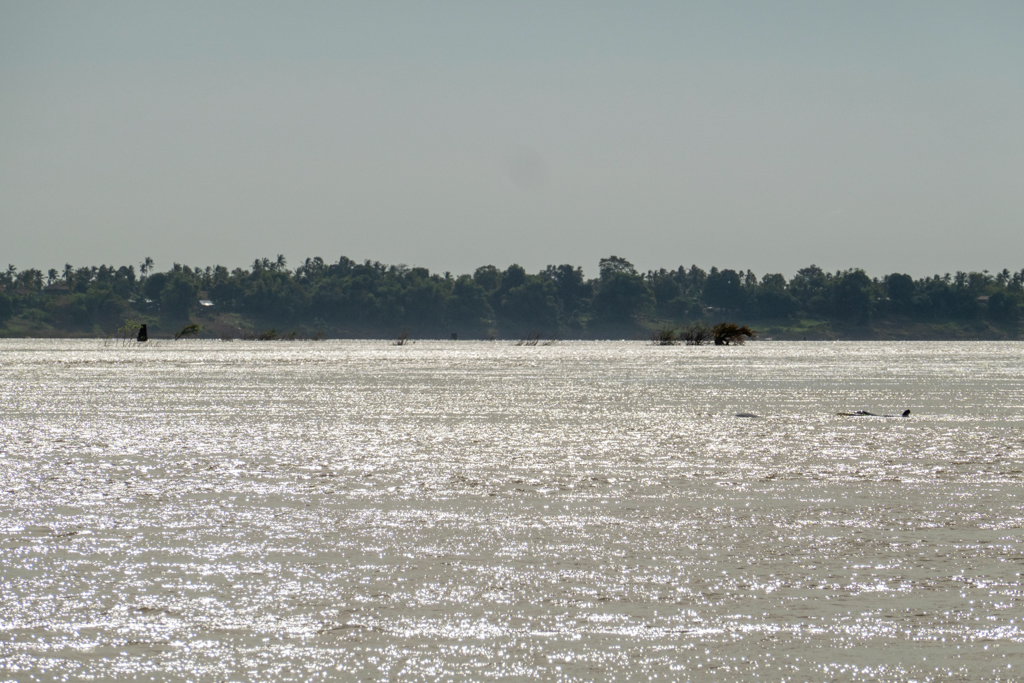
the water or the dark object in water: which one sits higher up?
the dark object in water

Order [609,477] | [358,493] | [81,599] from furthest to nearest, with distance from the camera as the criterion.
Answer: [609,477]
[358,493]
[81,599]

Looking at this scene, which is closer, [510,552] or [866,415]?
[510,552]

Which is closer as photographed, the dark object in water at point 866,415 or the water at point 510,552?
the water at point 510,552

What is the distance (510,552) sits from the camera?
7.99m

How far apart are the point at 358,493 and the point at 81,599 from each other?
4329mm

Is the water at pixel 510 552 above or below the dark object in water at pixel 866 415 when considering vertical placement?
below

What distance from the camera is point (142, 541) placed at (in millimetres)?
8336

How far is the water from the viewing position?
557 centimetres

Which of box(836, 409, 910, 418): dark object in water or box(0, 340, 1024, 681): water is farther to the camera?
box(836, 409, 910, 418): dark object in water

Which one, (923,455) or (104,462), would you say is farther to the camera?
(923,455)

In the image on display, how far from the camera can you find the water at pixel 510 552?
557cm

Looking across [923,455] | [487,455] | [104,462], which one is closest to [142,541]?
[104,462]

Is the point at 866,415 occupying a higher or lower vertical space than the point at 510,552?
higher

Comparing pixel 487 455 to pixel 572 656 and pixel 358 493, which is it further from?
pixel 572 656
